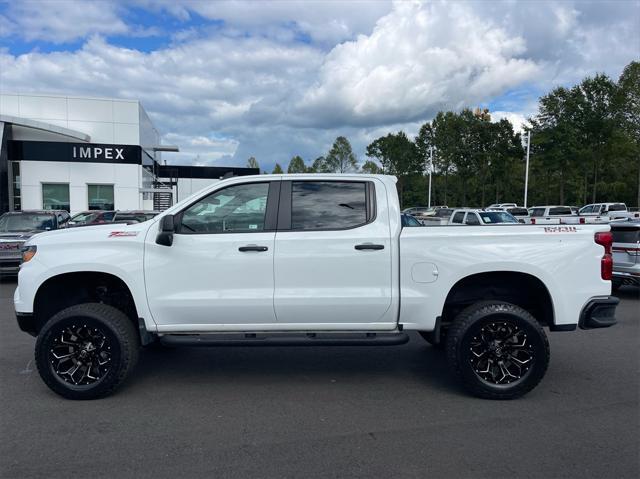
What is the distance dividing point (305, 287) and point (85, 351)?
6.89 ft

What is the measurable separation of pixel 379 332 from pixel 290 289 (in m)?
0.94

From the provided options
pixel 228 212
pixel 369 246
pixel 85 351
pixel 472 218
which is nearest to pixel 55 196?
pixel 472 218

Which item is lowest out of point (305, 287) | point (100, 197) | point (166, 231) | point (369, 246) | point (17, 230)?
point (305, 287)

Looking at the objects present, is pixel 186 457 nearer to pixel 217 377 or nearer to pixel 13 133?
pixel 217 377

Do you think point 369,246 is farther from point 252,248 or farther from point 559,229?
point 559,229

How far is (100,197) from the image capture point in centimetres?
3020

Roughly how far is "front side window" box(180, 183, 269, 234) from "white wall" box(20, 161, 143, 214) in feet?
89.1

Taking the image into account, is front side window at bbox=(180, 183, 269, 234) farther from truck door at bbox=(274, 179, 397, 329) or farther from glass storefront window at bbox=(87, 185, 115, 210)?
glass storefront window at bbox=(87, 185, 115, 210)

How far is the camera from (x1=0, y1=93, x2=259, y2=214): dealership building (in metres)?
28.5

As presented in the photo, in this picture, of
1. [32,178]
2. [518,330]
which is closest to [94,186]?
[32,178]

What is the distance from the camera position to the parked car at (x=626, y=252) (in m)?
9.79

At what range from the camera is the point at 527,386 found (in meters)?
4.73

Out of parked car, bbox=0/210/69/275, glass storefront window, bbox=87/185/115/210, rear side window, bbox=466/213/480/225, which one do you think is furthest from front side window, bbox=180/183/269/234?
glass storefront window, bbox=87/185/115/210

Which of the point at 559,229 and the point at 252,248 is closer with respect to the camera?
the point at 252,248
